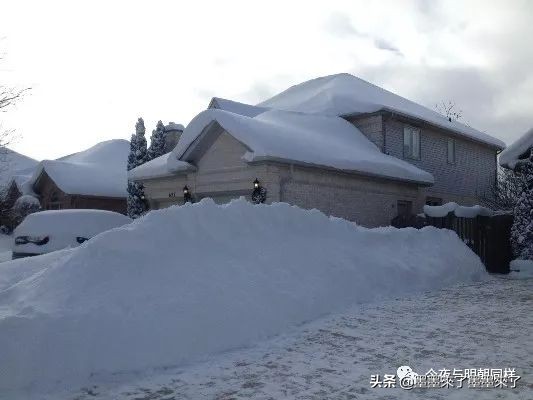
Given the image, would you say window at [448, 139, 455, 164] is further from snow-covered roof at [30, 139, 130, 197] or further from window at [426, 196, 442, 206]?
snow-covered roof at [30, 139, 130, 197]

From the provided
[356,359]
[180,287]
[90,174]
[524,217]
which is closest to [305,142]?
[524,217]

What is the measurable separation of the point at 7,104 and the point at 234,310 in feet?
43.4

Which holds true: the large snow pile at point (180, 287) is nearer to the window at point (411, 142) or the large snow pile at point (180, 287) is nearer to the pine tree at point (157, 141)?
the window at point (411, 142)

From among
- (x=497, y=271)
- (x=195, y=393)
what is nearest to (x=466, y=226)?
(x=497, y=271)

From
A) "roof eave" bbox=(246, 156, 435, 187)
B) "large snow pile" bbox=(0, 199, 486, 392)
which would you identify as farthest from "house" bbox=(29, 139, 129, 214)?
"large snow pile" bbox=(0, 199, 486, 392)

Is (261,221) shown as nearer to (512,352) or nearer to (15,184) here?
(512,352)

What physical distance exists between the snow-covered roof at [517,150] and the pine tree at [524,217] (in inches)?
7.8

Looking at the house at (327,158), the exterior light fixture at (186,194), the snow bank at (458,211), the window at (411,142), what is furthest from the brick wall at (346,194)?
the exterior light fixture at (186,194)

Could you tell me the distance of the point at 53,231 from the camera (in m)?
12.0

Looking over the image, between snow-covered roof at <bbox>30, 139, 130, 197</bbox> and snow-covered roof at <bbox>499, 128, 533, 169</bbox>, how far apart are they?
21726 millimetres

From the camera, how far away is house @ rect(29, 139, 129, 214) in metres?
27.0

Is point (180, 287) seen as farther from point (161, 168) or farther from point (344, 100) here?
point (344, 100)

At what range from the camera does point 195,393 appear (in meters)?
3.95

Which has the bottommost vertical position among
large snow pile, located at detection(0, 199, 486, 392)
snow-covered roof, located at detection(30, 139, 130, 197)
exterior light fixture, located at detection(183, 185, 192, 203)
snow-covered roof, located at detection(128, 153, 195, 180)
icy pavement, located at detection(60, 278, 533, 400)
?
icy pavement, located at detection(60, 278, 533, 400)
